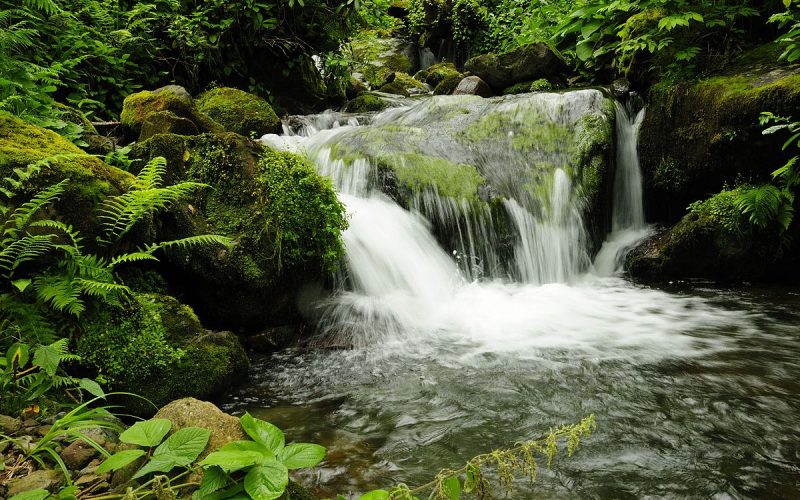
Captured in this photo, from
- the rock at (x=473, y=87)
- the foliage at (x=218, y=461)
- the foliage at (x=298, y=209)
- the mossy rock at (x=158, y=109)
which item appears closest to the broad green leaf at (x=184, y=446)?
the foliage at (x=218, y=461)

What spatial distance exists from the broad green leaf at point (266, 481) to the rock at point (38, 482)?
Result: 85 cm

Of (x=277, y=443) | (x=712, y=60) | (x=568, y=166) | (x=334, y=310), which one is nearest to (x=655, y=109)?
(x=712, y=60)

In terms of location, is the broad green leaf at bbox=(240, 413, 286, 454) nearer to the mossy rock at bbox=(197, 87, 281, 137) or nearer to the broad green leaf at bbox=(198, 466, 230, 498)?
the broad green leaf at bbox=(198, 466, 230, 498)

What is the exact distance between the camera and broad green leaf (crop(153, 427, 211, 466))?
1769 millimetres

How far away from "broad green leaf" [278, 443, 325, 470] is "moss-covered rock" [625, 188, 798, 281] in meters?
6.21

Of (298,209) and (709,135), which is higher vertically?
(709,135)

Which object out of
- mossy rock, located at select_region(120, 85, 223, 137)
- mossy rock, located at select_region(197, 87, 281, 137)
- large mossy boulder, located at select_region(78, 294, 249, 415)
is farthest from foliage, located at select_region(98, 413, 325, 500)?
mossy rock, located at select_region(197, 87, 281, 137)

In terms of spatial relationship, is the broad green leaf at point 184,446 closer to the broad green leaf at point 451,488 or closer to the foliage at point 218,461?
the foliage at point 218,461

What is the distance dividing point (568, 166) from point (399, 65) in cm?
1317

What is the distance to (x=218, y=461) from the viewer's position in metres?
1.55

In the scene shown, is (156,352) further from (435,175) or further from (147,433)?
(435,175)

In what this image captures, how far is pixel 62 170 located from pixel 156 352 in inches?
59.5

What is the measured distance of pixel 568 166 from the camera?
733cm

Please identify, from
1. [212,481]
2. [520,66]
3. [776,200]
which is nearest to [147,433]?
[212,481]
